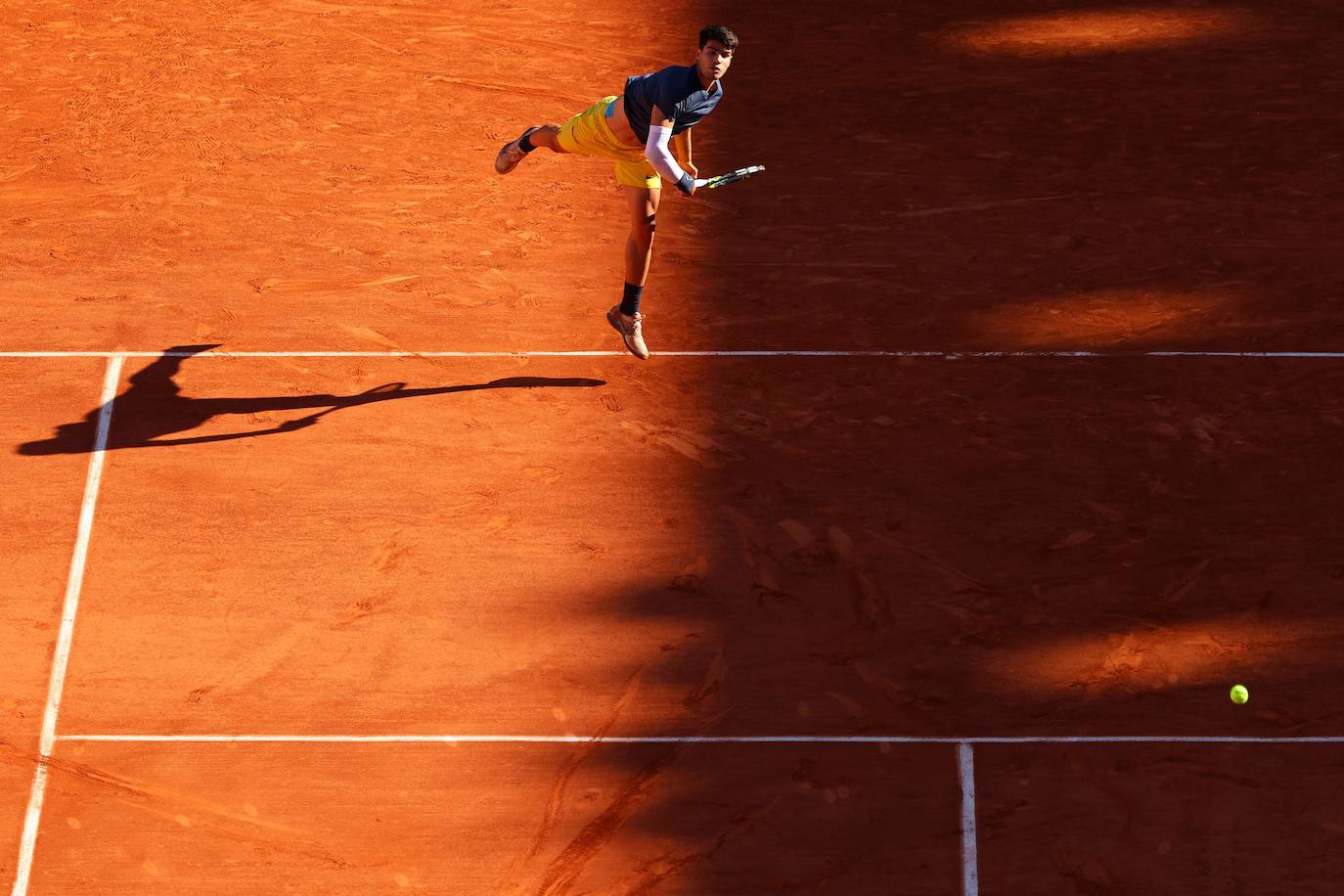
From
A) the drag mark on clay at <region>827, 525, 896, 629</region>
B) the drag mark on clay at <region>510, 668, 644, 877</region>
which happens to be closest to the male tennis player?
the drag mark on clay at <region>827, 525, 896, 629</region>

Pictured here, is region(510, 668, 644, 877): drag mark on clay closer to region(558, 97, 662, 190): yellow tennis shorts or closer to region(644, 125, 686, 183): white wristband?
region(644, 125, 686, 183): white wristband

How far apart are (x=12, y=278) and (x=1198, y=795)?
7.31 metres

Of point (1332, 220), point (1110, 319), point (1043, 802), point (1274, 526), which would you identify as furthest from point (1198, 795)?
point (1332, 220)

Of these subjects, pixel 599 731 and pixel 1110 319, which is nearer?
pixel 599 731

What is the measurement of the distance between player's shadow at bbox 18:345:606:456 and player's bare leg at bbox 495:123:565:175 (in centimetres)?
127

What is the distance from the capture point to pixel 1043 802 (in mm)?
7234

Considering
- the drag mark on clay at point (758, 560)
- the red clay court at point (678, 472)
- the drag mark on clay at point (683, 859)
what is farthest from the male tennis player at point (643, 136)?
the drag mark on clay at point (683, 859)

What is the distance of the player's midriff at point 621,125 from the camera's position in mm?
8641

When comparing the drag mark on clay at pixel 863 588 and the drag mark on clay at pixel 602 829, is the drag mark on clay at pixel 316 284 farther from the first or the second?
the drag mark on clay at pixel 602 829

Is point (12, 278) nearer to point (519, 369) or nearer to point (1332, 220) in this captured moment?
point (519, 369)

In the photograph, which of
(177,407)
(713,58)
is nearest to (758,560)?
(713,58)

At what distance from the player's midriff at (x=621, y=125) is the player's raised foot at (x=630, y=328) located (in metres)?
0.97

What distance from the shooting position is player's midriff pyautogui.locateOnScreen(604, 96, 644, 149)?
864 centimetres

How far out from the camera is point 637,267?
29.5 ft
